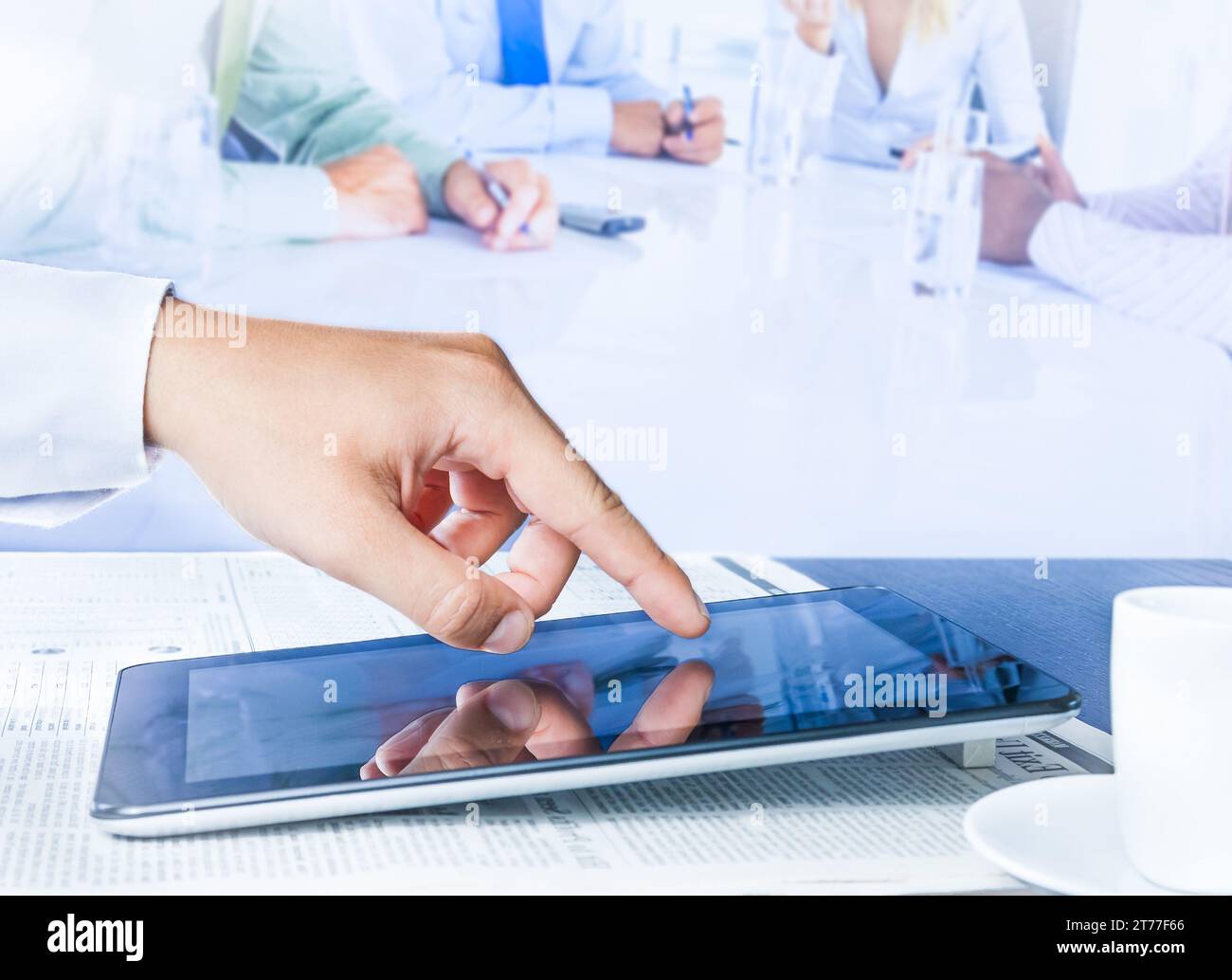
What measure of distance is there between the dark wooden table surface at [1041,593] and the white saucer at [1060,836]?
0.13 meters

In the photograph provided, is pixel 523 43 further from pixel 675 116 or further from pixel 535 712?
pixel 535 712

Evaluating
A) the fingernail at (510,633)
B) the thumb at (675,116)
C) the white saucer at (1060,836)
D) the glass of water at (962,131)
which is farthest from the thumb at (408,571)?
the glass of water at (962,131)

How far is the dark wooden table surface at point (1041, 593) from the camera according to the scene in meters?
0.67

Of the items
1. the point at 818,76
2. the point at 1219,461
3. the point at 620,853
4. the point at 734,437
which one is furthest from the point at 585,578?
the point at 1219,461

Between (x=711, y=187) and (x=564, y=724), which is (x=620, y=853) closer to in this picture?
(x=564, y=724)

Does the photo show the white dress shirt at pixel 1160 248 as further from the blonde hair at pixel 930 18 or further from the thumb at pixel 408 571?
the thumb at pixel 408 571

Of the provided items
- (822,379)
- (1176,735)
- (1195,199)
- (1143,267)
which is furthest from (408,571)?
(1195,199)

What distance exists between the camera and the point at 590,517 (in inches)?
22.2

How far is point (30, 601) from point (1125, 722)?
0.61m

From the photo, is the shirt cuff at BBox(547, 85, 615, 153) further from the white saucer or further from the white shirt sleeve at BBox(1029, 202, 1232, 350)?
the white saucer

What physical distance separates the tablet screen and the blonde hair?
1.88m

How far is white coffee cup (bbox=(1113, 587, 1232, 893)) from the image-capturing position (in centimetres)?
37

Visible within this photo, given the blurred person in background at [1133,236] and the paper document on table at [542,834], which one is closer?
the paper document on table at [542,834]
